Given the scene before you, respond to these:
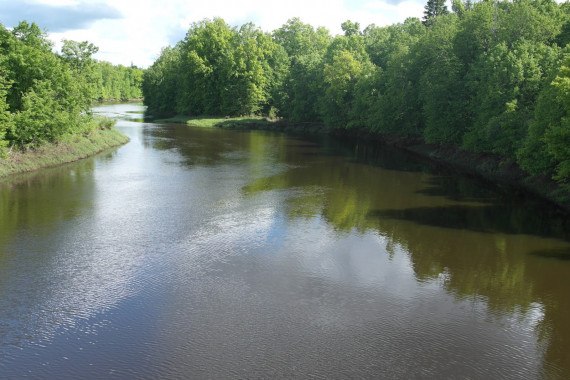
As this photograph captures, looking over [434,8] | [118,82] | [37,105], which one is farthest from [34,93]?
[118,82]

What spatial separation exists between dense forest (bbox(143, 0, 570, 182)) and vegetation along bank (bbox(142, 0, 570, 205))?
0.11 meters

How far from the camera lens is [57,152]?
1401 inches

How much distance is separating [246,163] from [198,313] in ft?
86.0

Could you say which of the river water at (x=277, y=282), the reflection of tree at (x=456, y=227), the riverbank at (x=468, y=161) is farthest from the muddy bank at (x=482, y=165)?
the reflection of tree at (x=456, y=227)

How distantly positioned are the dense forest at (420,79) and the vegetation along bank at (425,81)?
107 millimetres

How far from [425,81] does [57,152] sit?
33.3 m

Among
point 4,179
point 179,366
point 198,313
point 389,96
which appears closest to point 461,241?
point 198,313

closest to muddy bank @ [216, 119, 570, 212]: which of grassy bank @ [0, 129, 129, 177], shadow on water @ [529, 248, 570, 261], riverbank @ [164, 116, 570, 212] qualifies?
riverbank @ [164, 116, 570, 212]

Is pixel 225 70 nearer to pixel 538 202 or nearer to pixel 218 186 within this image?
pixel 218 186

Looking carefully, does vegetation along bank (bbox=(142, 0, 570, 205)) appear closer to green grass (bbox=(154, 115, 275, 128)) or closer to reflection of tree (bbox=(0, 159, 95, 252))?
green grass (bbox=(154, 115, 275, 128))

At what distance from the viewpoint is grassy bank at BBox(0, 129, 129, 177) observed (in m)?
30.9

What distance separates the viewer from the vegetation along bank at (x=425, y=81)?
2847cm

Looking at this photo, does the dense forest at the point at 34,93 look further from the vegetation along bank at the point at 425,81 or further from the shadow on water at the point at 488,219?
the vegetation along bank at the point at 425,81

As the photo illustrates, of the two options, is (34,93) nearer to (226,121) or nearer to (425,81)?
(425,81)
